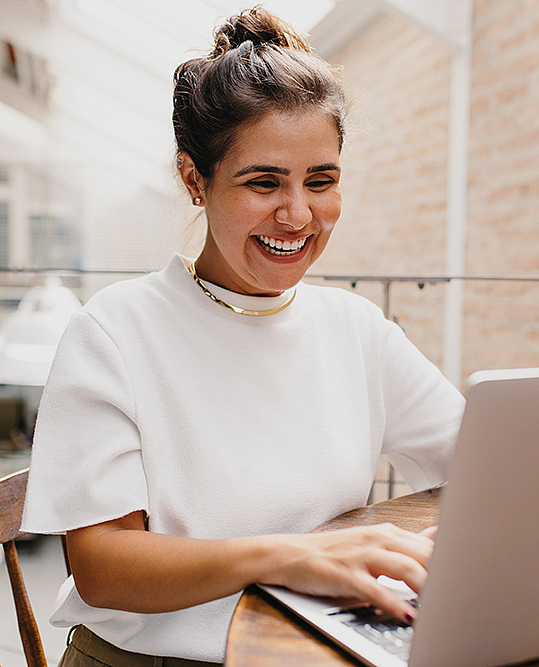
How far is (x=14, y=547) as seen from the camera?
999 mm

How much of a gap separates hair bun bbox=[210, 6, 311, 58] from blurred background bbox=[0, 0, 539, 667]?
73 millimetres

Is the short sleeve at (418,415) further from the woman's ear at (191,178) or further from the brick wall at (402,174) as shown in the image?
the brick wall at (402,174)

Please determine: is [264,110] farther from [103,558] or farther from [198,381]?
[103,558]

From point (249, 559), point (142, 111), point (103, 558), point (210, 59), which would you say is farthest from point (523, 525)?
point (142, 111)

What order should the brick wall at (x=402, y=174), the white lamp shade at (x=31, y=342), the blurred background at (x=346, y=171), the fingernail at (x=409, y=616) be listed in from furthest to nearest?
the brick wall at (x=402, y=174) → the blurred background at (x=346, y=171) → the white lamp shade at (x=31, y=342) → the fingernail at (x=409, y=616)

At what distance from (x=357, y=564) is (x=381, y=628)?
62 mm

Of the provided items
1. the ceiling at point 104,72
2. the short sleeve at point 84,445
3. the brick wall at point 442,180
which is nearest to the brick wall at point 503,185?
the brick wall at point 442,180

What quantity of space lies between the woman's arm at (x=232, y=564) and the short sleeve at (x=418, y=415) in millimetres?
452

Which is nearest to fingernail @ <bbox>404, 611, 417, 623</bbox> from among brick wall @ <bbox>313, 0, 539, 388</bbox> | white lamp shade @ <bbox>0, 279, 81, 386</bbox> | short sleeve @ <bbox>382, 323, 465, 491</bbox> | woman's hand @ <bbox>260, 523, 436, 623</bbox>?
woman's hand @ <bbox>260, 523, 436, 623</bbox>

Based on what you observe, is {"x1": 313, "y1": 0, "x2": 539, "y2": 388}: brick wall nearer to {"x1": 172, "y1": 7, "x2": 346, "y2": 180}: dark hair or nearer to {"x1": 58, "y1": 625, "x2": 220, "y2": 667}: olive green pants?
{"x1": 172, "y1": 7, "x2": 346, "y2": 180}: dark hair

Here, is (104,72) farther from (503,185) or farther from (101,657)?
(101,657)

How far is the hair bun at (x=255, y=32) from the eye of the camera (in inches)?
41.3

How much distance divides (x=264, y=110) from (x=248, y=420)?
438 mm

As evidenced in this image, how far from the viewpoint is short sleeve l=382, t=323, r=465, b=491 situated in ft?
3.70
